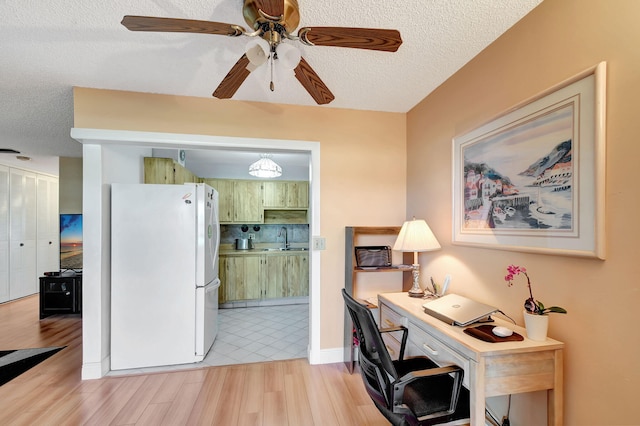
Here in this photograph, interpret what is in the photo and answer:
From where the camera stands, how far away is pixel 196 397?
6.75 ft

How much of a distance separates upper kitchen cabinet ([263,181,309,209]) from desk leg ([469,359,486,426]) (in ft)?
12.9

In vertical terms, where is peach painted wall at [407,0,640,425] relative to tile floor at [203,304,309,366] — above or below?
above

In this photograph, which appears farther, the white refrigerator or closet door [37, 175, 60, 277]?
closet door [37, 175, 60, 277]

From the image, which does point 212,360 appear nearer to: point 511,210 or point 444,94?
point 511,210

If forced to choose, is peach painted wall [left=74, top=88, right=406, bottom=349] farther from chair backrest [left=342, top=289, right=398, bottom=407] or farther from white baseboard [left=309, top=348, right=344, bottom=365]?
chair backrest [left=342, top=289, right=398, bottom=407]

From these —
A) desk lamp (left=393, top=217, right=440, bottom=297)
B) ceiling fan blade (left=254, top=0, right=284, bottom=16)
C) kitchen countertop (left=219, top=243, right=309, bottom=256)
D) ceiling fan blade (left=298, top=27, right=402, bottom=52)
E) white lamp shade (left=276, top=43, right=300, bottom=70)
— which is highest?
ceiling fan blade (left=254, top=0, right=284, bottom=16)

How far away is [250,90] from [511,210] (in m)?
2.07

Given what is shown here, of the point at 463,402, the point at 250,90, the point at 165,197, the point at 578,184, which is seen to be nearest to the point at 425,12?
the point at 578,184

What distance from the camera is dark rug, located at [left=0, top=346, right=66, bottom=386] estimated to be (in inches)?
92.4

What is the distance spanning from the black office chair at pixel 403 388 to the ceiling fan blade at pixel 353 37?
3.92 feet

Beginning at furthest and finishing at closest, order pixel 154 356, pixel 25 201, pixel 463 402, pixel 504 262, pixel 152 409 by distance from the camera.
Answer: pixel 25 201 → pixel 154 356 → pixel 152 409 → pixel 504 262 → pixel 463 402

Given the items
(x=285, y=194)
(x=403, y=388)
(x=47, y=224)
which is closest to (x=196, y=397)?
(x=403, y=388)

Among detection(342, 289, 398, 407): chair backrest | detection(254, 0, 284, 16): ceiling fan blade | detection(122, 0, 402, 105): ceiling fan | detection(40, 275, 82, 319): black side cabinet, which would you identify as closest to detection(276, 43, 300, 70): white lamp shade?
detection(122, 0, 402, 105): ceiling fan

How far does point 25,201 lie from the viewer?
4.89 m
